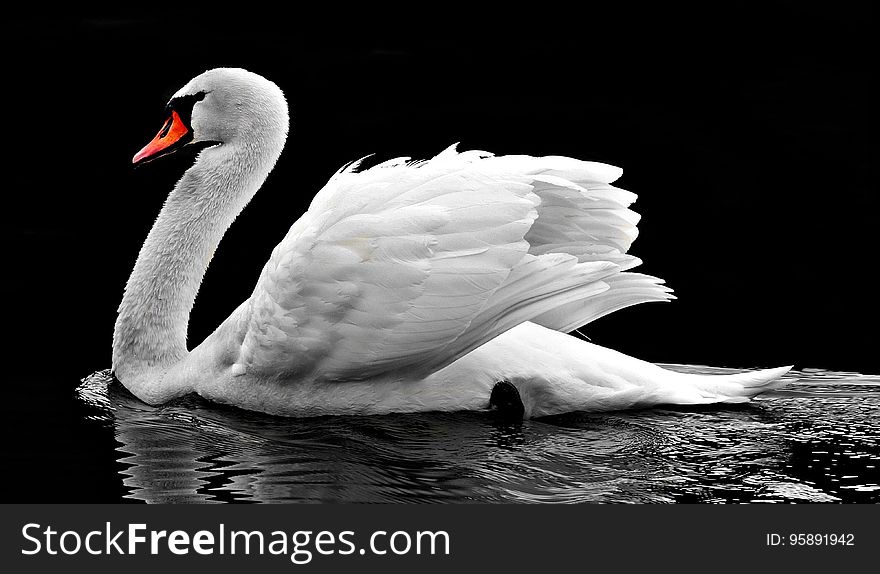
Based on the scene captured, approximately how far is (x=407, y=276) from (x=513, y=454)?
3.68ft

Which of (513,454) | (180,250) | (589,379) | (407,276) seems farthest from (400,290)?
(180,250)

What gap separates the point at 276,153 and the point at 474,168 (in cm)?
149

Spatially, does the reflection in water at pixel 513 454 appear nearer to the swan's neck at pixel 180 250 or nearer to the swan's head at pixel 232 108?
the swan's neck at pixel 180 250

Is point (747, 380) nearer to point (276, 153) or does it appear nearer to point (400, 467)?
point (400, 467)

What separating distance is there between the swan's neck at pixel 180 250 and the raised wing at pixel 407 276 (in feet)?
3.01

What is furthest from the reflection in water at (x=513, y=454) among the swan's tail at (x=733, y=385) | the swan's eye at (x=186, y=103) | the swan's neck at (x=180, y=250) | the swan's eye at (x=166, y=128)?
the swan's eye at (x=186, y=103)

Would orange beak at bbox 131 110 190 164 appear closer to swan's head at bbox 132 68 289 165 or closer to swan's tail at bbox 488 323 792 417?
swan's head at bbox 132 68 289 165

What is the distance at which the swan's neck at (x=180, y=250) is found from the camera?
10.2 metres

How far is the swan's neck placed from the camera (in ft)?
33.5

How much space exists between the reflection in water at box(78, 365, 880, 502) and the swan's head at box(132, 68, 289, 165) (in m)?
1.65

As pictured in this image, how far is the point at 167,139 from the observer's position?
1045cm

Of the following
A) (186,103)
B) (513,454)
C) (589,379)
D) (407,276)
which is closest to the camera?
(513,454)

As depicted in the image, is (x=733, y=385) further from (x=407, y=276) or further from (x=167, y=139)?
(x=167, y=139)

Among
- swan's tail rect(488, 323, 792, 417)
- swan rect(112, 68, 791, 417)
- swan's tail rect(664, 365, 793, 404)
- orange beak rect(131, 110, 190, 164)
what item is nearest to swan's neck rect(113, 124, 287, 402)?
swan rect(112, 68, 791, 417)
